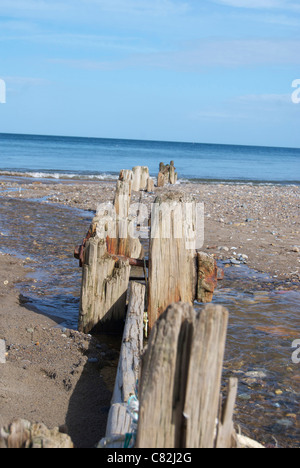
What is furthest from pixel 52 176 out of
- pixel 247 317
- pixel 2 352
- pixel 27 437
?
pixel 27 437

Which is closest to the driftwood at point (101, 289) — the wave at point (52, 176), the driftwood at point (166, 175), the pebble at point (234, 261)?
the pebble at point (234, 261)

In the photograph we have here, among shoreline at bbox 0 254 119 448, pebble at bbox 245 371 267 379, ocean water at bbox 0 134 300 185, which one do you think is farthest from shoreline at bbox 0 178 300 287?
ocean water at bbox 0 134 300 185

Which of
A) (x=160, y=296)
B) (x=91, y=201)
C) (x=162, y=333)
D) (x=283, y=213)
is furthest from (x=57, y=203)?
(x=162, y=333)

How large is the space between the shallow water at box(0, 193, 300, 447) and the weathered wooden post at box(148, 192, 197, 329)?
1.10 m

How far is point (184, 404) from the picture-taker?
2160 mm

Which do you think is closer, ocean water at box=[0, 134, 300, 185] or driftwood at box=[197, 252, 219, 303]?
driftwood at box=[197, 252, 219, 303]

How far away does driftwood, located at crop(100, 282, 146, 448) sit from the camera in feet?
9.02

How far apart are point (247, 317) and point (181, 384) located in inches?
172

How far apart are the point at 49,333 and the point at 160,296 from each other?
5.24 feet

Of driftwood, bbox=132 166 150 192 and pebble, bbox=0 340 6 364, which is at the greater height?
driftwood, bbox=132 166 150 192

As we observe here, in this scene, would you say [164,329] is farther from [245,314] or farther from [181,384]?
[245,314]

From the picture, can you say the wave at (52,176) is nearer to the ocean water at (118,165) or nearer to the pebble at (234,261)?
the ocean water at (118,165)

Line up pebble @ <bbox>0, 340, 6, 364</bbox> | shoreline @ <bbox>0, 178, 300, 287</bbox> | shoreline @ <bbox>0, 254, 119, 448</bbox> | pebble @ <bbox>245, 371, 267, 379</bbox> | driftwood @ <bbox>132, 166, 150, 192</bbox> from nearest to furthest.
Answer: shoreline @ <bbox>0, 254, 119, 448</bbox>
pebble @ <bbox>0, 340, 6, 364</bbox>
pebble @ <bbox>245, 371, 267, 379</bbox>
shoreline @ <bbox>0, 178, 300, 287</bbox>
driftwood @ <bbox>132, 166, 150, 192</bbox>

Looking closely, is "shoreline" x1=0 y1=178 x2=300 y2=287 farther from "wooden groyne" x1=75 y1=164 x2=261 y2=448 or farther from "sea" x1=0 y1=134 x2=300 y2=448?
"wooden groyne" x1=75 y1=164 x2=261 y2=448
